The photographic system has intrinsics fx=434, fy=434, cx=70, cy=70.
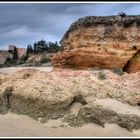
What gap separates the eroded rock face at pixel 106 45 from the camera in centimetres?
1107

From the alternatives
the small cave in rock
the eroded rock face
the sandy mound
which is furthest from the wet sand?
the small cave in rock

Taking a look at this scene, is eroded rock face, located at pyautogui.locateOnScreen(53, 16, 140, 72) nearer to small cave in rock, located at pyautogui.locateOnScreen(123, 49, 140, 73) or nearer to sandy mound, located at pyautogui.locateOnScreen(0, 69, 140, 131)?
small cave in rock, located at pyautogui.locateOnScreen(123, 49, 140, 73)

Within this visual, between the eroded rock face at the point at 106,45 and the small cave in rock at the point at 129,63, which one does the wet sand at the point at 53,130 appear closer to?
the eroded rock face at the point at 106,45

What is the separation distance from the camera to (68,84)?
9.30m

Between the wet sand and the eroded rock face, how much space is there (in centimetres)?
316

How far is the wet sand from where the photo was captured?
7.80m

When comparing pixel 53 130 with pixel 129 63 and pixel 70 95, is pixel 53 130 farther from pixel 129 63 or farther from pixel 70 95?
pixel 129 63

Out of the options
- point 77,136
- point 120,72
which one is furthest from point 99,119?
point 120,72

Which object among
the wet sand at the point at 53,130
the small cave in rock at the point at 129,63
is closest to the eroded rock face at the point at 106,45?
the small cave in rock at the point at 129,63

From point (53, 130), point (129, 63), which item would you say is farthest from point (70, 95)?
point (129, 63)

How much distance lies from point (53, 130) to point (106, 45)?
3.76 m

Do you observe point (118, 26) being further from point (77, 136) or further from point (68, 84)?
Answer: point (77, 136)

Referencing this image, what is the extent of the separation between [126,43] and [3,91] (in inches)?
142

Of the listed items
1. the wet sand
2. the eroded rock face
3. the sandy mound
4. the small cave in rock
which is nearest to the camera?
the wet sand
